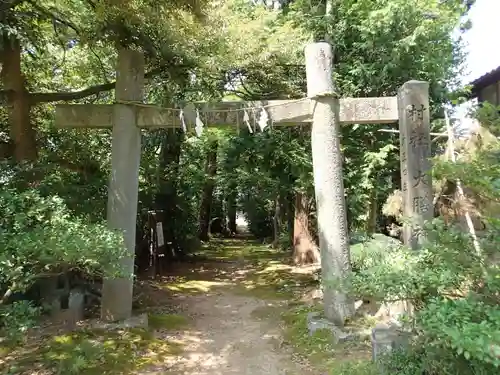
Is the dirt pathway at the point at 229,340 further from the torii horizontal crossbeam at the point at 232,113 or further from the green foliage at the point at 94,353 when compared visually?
the torii horizontal crossbeam at the point at 232,113

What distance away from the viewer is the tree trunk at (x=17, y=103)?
6.36 metres

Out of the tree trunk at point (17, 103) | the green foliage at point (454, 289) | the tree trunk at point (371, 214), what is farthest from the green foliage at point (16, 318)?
the tree trunk at point (371, 214)

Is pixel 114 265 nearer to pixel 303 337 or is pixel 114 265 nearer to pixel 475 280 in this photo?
pixel 303 337

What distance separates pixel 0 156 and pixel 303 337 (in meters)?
5.56

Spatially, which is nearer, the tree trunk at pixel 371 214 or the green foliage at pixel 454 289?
the green foliage at pixel 454 289

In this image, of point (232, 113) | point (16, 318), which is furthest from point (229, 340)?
point (232, 113)

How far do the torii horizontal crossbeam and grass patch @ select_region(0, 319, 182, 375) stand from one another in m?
3.10

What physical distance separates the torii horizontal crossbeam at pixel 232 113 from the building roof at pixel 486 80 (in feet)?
15.1

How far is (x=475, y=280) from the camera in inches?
99.0

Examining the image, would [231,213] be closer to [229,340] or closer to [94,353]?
[229,340]

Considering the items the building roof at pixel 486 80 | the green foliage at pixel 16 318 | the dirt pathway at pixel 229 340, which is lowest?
the dirt pathway at pixel 229 340

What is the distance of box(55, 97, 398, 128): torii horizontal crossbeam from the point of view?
5730 millimetres

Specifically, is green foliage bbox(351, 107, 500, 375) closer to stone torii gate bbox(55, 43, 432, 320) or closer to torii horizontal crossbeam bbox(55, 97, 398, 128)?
stone torii gate bbox(55, 43, 432, 320)

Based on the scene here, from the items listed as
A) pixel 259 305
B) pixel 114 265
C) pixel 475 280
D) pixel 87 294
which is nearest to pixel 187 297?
pixel 259 305
